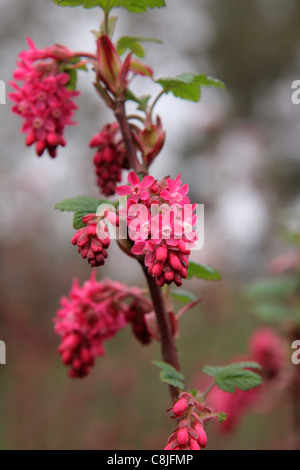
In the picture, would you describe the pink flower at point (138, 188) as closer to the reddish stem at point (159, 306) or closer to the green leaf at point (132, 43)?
the reddish stem at point (159, 306)

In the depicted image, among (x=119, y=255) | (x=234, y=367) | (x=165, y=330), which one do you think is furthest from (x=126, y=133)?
(x=119, y=255)

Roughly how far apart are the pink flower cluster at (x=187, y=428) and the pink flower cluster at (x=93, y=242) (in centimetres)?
29

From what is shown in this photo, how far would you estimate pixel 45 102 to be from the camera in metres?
1.00

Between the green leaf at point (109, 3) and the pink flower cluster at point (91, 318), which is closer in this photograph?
the green leaf at point (109, 3)

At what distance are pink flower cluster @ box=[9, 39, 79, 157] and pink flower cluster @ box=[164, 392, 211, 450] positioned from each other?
58cm

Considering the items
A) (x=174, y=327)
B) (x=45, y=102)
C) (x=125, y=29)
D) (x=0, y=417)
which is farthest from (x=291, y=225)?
(x=125, y=29)

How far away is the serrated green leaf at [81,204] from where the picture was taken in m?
0.85

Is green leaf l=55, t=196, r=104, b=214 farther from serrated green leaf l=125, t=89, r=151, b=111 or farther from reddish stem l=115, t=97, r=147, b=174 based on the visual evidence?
serrated green leaf l=125, t=89, r=151, b=111

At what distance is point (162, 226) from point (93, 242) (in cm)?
12

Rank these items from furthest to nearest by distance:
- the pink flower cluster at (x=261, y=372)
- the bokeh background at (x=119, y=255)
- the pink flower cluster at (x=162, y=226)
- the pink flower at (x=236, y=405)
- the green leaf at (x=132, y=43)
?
the bokeh background at (x=119, y=255) < the pink flower at (x=236, y=405) < the pink flower cluster at (x=261, y=372) < the green leaf at (x=132, y=43) < the pink flower cluster at (x=162, y=226)

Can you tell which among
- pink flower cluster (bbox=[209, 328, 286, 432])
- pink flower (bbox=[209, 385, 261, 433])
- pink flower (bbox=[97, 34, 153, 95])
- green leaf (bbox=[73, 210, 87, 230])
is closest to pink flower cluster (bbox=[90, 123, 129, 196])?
pink flower (bbox=[97, 34, 153, 95])

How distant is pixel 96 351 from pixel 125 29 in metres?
7.43

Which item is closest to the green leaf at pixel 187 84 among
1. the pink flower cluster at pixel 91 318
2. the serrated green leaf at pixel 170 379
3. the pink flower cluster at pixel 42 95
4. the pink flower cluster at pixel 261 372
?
the pink flower cluster at pixel 42 95

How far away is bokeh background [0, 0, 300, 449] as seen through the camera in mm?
3332
